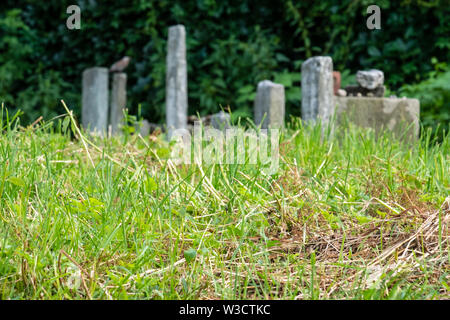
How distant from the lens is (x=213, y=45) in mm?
7109

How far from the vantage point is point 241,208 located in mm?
1859

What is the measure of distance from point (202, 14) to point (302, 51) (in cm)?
151

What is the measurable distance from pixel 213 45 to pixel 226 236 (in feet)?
18.4

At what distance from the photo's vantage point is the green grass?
146 cm

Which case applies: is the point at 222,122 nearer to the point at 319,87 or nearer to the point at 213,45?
the point at 319,87

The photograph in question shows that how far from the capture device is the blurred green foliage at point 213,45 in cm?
659

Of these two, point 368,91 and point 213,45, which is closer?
point 368,91

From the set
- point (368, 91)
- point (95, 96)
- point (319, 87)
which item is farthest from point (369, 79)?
point (95, 96)

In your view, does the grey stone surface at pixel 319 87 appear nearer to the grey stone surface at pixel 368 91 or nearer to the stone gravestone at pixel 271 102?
the stone gravestone at pixel 271 102

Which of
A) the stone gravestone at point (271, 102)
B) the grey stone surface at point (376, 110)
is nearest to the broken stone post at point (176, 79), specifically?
the stone gravestone at point (271, 102)

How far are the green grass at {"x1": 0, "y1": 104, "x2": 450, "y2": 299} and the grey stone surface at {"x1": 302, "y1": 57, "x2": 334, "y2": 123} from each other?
1.82 m

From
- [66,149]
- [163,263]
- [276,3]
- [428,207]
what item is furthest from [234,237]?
[276,3]

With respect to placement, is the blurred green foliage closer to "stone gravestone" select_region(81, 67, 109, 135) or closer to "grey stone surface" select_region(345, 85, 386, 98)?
"stone gravestone" select_region(81, 67, 109, 135)

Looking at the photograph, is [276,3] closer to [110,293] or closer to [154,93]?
[154,93]
